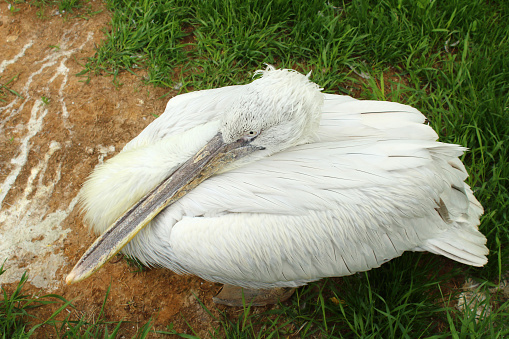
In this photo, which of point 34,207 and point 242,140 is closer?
point 242,140

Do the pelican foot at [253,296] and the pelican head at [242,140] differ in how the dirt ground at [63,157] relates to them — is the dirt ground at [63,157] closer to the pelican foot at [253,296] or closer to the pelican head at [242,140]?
the pelican foot at [253,296]

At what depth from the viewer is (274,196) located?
6.27 feet

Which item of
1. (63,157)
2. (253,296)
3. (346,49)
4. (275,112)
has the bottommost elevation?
(253,296)

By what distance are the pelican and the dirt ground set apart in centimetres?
46

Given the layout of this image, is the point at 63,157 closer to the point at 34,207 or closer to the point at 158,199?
the point at 34,207

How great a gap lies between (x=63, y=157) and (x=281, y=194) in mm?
1864

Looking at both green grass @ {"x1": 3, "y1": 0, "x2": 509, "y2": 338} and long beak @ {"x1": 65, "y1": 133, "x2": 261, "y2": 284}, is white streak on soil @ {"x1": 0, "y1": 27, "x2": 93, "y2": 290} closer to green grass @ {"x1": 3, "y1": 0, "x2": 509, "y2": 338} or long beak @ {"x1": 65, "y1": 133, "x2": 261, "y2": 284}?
green grass @ {"x1": 3, "y1": 0, "x2": 509, "y2": 338}

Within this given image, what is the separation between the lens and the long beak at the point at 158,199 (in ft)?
6.55

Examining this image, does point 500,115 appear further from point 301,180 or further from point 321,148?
point 301,180

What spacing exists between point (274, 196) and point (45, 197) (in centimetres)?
178

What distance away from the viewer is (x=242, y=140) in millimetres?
2031

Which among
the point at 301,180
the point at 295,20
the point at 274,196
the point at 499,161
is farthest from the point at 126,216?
the point at 499,161

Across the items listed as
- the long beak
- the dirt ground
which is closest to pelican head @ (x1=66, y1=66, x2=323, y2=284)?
the long beak

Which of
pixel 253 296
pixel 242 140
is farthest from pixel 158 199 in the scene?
pixel 253 296
